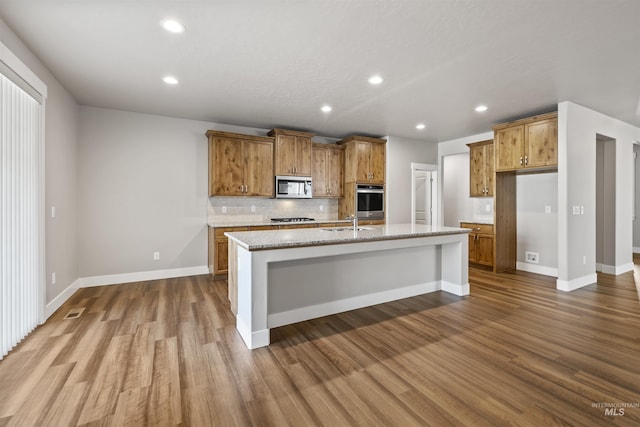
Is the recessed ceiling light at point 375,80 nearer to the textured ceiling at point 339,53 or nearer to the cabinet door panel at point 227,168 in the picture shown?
the textured ceiling at point 339,53

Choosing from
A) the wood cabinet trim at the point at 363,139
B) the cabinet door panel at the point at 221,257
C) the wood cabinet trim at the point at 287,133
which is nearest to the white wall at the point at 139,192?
the cabinet door panel at the point at 221,257

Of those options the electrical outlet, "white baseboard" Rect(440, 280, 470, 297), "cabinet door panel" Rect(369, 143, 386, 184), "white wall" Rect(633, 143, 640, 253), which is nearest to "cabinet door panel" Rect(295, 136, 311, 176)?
"cabinet door panel" Rect(369, 143, 386, 184)

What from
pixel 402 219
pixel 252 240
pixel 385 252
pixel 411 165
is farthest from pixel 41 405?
pixel 411 165

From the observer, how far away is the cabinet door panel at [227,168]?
4863mm

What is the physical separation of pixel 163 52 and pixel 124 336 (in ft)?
8.50

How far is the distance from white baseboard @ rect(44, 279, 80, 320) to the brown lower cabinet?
588 centimetres

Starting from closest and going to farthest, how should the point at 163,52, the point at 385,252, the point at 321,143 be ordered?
the point at 163,52, the point at 385,252, the point at 321,143

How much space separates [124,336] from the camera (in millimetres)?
2719

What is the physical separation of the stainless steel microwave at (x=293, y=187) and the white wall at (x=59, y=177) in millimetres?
2859

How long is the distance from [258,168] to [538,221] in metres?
4.84

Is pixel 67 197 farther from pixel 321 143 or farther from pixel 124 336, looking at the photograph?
pixel 321 143

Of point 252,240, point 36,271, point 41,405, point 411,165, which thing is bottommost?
point 41,405

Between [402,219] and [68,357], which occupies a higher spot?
[402,219]

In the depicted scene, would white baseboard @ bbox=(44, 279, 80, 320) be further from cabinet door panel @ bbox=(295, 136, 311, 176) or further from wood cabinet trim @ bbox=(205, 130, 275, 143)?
cabinet door panel @ bbox=(295, 136, 311, 176)
